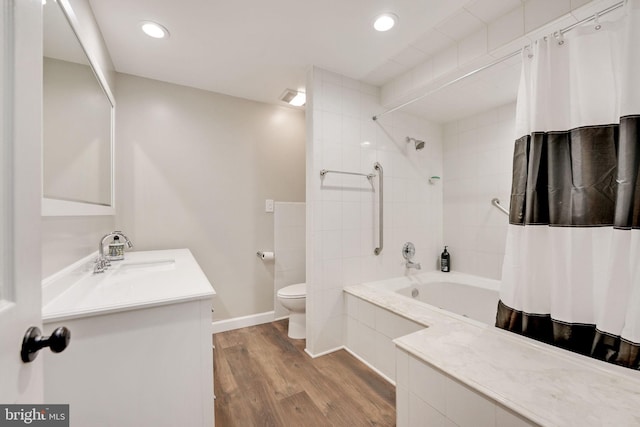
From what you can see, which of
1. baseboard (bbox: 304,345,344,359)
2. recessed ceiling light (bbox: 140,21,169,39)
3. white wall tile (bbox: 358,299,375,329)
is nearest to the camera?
recessed ceiling light (bbox: 140,21,169,39)

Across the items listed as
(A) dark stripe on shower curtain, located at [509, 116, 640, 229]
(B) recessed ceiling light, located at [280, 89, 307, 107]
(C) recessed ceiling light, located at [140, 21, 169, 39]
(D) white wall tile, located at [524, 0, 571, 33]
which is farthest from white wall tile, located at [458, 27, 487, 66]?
(C) recessed ceiling light, located at [140, 21, 169, 39]

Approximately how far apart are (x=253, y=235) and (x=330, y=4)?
197cm

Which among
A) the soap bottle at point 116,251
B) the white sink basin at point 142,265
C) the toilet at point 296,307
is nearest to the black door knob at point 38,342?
the white sink basin at point 142,265

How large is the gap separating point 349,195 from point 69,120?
1728 millimetres

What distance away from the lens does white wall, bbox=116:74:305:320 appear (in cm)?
214

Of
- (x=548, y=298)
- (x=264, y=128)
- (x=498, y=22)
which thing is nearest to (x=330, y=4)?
(x=498, y=22)

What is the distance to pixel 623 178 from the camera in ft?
3.06

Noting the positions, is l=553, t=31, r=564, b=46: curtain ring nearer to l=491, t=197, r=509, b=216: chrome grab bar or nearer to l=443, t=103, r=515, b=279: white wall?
l=443, t=103, r=515, b=279: white wall

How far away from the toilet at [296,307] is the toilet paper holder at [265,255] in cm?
41

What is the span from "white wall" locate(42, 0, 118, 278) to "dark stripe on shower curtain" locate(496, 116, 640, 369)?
208cm

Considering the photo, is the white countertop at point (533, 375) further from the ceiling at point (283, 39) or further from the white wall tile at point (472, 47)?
the ceiling at point (283, 39)

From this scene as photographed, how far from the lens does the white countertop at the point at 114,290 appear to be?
881 mm

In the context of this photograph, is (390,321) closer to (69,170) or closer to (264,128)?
(69,170)

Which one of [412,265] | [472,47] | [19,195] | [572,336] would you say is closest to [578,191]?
[572,336]
